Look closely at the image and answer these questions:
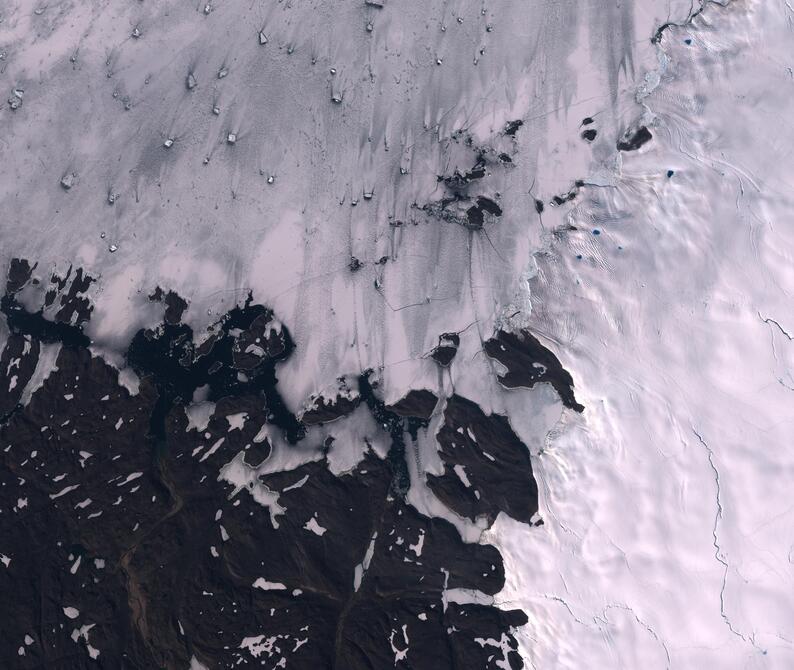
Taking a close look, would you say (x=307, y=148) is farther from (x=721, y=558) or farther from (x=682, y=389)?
(x=721, y=558)

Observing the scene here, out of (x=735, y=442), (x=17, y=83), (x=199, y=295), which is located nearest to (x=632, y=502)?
(x=735, y=442)

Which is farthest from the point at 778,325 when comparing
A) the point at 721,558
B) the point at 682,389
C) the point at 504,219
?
the point at 504,219

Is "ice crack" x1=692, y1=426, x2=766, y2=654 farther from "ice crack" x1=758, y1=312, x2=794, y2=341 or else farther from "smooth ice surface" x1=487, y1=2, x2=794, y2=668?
"ice crack" x1=758, y1=312, x2=794, y2=341

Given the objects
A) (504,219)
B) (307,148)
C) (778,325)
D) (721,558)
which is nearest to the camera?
(721,558)

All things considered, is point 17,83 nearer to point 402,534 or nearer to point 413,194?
point 413,194

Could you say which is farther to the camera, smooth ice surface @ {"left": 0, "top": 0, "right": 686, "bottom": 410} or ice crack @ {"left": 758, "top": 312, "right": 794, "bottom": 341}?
smooth ice surface @ {"left": 0, "top": 0, "right": 686, "bottom": 410}

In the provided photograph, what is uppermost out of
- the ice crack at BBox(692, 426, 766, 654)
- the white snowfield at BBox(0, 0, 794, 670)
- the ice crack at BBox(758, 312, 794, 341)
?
the white snowfield at BBox(0, 0, 794, 670)

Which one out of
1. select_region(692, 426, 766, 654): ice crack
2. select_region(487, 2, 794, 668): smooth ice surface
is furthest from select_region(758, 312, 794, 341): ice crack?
select_region(692, 426, 766, 654): ice crack

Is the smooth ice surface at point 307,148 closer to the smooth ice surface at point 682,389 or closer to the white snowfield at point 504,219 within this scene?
the white snowfield at point 504,219
